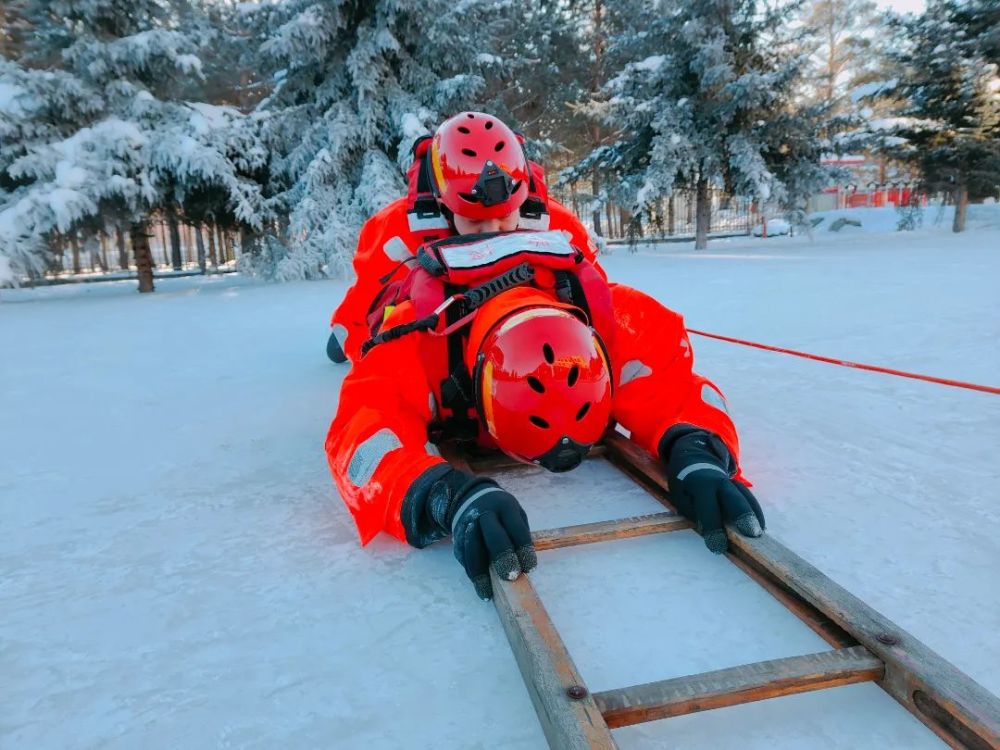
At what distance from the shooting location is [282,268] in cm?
1162

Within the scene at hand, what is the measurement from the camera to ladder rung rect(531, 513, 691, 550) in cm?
188

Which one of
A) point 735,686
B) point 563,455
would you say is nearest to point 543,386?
point 563,455

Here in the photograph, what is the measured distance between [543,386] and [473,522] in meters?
0.42

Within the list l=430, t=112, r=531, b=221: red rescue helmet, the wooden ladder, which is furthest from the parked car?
the wooden ladder

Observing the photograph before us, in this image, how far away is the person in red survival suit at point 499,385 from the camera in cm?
186

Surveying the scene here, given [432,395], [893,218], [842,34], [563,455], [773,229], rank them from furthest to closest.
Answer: [842,34], [773,229], [893,218], [432,395], [563,455]

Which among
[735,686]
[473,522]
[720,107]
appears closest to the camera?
[735,686]

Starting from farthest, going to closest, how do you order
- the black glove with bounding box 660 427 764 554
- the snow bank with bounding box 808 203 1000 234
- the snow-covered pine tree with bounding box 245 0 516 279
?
the snow bank with bounding box 808 203 1000 234, the snow-covered pine tree with bounding box 245 0 516 279, the black glove with bounding box 660 427 764 554

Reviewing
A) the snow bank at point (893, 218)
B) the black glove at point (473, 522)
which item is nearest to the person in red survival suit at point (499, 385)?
the black glove at point (473, 522)

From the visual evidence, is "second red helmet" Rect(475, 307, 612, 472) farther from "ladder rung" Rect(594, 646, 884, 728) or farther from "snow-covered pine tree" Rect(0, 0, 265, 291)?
"snow-covered pine tree" Rect(0, 0, 265, 291)

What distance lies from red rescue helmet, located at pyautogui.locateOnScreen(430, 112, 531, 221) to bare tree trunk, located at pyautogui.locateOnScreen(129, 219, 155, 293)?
Answer: 9.81m

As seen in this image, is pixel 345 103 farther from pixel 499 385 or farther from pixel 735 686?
pixel 735 686

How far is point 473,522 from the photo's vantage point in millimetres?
1714

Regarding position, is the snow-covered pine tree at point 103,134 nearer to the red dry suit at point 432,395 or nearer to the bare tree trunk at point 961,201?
the red dry suit at point 432,395
